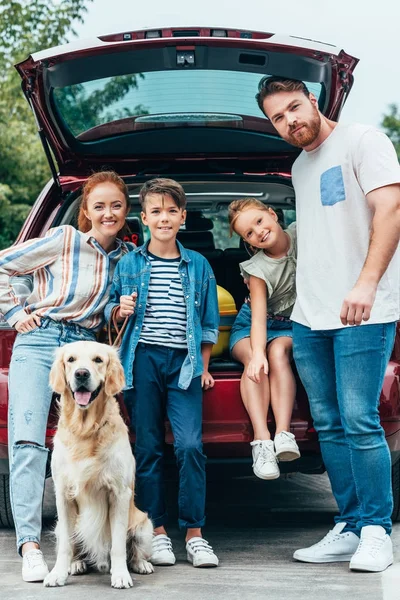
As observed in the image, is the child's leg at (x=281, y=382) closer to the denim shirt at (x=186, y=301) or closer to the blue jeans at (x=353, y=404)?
the blue jeans at (x=353, y=404)

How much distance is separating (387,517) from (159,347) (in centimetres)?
125

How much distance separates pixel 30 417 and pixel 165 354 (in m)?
0.66

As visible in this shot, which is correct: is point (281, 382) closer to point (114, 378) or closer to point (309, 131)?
point (114, 378)

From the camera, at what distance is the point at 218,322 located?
466cm

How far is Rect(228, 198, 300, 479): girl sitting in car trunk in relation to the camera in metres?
4.41

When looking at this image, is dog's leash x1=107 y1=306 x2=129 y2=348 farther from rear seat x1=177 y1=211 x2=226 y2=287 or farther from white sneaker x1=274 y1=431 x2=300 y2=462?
rear seat x1=177 y1=211 x2=226 y2=287

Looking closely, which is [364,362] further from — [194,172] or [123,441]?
[194,172]

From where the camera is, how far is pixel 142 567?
4.26 meters

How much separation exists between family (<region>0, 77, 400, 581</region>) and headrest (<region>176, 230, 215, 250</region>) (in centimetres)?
146

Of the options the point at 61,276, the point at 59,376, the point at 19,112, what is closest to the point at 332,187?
the point at 61,276

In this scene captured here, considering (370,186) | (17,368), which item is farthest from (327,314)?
(17,368)

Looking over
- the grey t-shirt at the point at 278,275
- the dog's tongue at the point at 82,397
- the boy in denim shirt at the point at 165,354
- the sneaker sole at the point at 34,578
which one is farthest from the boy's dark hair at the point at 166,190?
the sneaker sole at the point at 34,578

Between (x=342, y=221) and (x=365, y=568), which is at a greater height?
(x=342, y=221)

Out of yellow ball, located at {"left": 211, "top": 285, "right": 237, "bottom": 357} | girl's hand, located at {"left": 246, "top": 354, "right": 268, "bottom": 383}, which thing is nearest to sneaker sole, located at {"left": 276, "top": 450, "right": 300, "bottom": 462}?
girl's hand, located at {"left": 246, "top": 354, "right": 268, "bottom": 383}
